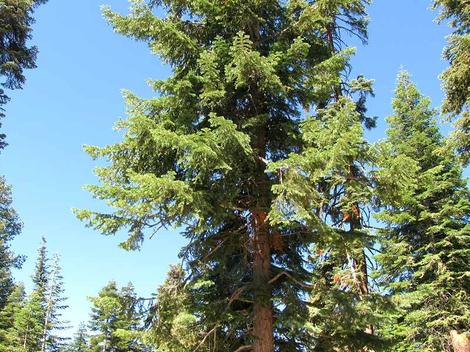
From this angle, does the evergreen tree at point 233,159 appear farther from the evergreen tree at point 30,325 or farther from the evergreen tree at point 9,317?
the evergreen tree at point 30,325

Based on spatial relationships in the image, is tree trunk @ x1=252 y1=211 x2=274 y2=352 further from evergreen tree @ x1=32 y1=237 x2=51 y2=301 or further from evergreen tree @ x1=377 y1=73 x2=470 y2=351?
evergreen tree @ x1=32 y1=237 x2=51 y2=301

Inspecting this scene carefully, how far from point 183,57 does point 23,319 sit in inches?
1229

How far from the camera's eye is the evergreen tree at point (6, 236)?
24955 mm

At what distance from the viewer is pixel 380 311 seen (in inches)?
305

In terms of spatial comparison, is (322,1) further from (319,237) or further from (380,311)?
(380,311)

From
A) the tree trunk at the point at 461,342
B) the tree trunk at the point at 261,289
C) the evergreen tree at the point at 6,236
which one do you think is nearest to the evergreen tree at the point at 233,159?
the tree trunk at the point at 261,289

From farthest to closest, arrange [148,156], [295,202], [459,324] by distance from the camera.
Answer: [459,324], [148,156], [295,202]

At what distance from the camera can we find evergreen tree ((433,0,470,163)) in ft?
39.1

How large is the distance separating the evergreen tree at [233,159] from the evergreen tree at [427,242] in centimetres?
634

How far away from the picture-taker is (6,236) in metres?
25.7

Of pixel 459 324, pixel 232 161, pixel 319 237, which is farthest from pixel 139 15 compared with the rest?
pixel 459 324

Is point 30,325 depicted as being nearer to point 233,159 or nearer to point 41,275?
point 41,275

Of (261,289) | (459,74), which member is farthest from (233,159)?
(459,74)

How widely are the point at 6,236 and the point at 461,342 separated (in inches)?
961
